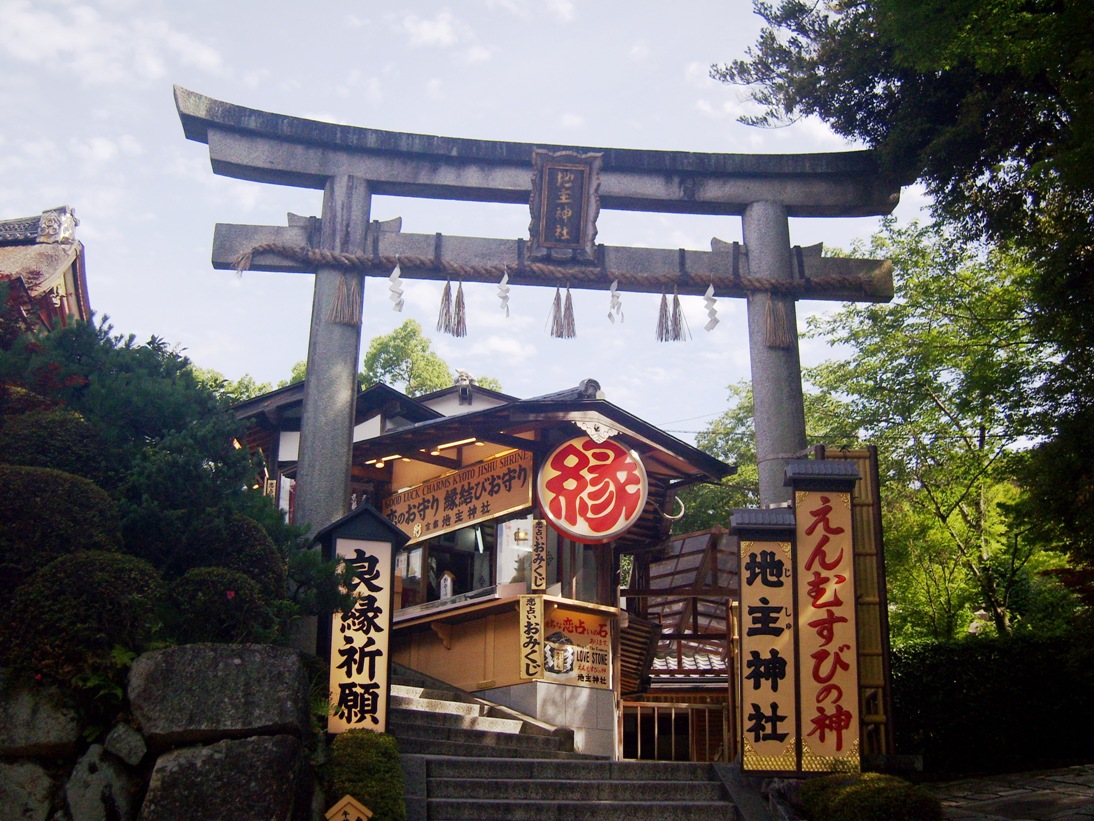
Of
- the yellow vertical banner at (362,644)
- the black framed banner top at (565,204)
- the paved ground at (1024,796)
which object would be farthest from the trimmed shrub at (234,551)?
the paved ground at (1024,796)

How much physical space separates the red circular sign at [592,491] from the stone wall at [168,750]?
6784 mm

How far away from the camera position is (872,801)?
842 cm

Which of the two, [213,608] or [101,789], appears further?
[213,608]

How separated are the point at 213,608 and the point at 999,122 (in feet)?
35.5

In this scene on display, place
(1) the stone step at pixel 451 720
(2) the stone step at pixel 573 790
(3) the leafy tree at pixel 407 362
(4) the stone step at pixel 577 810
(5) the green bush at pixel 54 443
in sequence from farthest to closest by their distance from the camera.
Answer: (3) the leafy tree at pixel 407 362 < (1) the stone step at pixel 451 720 < (2) the stone step at pixel 573 790 < (4) the stone step at pixel 577 810 < (5) the green bush at pixel 54 443

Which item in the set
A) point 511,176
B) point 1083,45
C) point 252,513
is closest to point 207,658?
point 252,513

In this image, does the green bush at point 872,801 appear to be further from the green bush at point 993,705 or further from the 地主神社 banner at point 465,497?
the 地主神社 banner at point 465,497

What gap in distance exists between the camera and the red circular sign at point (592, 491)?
14344mm

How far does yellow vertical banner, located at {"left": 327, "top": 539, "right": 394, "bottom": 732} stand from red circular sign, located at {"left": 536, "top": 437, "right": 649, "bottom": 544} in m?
4.27

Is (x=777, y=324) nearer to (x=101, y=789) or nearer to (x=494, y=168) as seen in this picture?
(x=494, y=168)

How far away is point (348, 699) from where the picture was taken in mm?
9883

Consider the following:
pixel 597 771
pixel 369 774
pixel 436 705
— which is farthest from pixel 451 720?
pixel 369 774

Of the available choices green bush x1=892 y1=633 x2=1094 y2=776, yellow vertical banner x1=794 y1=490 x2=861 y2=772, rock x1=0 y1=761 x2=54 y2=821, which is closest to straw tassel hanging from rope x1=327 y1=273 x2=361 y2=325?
yellow vertical banner x1=794 y1=490 x2=861 y2=772

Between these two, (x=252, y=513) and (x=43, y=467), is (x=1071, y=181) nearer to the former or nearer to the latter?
(x=252, y=513)
